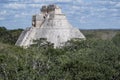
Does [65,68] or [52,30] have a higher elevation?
[65,68]

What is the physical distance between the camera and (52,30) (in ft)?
182

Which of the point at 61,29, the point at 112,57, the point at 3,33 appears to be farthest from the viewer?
the point at 3,33

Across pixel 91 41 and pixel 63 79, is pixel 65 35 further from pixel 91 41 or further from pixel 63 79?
pixel 63 79

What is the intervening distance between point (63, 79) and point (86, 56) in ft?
20.0

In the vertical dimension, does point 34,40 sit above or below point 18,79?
below

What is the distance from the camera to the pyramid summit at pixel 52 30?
5475 cm

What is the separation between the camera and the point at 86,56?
3294cm

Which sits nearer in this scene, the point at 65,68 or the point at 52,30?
the point at 65,68

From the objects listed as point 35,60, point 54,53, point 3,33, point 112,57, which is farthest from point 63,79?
point 3,33

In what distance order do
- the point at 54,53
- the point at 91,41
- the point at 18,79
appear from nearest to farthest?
the point at 18,79
the point at 54,53
the point at 91,41

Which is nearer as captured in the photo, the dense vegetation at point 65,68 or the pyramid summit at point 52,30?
the dense vegetation at point 65,68

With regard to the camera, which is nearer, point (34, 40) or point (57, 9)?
point (34, 40)

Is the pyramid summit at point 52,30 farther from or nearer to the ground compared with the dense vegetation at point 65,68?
nearer to the ground

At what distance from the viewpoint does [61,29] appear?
2190 inches
